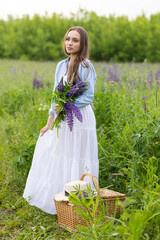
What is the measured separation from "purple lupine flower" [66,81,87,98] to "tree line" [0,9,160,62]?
24.8 meters

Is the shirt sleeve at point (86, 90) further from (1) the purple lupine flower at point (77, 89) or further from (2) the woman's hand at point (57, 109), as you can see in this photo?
(2) the woman's hand at point (57, 109)

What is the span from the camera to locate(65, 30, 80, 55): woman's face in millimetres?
3439

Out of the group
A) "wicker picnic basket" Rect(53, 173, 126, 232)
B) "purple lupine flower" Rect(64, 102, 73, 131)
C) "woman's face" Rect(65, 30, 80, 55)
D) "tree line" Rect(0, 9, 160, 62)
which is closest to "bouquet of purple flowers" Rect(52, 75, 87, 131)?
"purple lupine flower" Rect(64, 102, 73, 131)

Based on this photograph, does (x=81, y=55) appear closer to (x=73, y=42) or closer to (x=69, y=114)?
(x=73, y=42)

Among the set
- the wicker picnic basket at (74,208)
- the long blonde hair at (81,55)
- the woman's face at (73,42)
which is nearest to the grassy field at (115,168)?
the wicker picnic basket at (74,208)

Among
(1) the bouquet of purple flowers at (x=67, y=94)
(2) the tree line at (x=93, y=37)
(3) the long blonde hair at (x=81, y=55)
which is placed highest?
(2) the tree line at (x=93, y=37)

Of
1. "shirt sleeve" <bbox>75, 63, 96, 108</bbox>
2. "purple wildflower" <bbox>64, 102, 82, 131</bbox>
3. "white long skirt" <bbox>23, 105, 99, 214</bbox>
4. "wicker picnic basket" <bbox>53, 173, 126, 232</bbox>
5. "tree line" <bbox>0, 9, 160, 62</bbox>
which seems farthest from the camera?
"tree line" <bbox>0, 9, 160, 62</bbox>

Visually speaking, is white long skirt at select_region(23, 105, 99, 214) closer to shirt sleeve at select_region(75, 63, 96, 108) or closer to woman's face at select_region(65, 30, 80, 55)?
shirt sleeve at select_region(75, 63, 96, 108)

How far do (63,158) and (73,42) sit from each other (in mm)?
1279

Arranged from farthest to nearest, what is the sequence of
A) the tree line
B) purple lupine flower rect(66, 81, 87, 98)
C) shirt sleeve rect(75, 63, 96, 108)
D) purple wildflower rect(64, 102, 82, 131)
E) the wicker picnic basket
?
1. the tree line
2. shirt sleeve rect(75, 63, 96, 108)
3. purple lupine flower rect(66, 81, 87, 98)
4. purple wildflower rect(64, 102, 82, 131)
5. the wicker picnic basket

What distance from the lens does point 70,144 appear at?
11.5 ft

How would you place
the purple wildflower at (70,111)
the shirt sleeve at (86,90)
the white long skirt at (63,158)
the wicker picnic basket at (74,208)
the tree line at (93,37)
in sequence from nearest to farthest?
the wicker picnic basket at (74,208)
the purple wildflower at (70,111)
the shirt sleeve at (86,90)
the white long skirt at (63,158)
the tree line at (93,37)

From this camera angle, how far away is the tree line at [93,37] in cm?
2884

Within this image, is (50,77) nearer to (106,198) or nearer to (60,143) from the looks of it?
(60,143)
